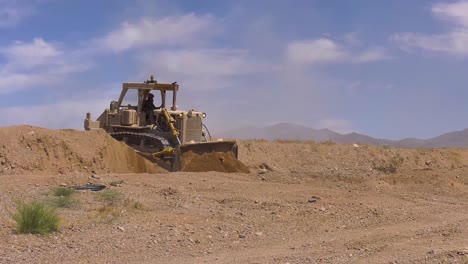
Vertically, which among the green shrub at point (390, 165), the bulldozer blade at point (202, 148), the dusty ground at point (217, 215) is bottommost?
the dusty ground at point (217, 215)

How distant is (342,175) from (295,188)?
1376 cm

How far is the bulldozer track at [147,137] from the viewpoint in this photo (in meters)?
23.8

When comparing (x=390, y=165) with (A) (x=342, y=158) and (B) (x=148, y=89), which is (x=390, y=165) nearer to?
(A) (x=342, y=158)

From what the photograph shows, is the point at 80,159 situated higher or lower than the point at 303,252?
higher

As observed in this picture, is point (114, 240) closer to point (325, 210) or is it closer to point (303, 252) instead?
point (303, 252)

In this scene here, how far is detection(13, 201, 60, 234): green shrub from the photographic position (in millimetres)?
10922

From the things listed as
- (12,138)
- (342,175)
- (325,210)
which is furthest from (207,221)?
(342,175)

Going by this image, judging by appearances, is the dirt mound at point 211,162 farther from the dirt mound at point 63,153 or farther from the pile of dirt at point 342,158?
the pile of dirt at point 342,158

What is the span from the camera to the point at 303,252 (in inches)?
398

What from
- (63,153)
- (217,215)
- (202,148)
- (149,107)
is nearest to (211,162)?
(202,148)

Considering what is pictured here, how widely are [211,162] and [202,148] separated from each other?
636mm

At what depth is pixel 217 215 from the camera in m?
13.4

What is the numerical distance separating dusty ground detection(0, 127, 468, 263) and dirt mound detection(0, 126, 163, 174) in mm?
40

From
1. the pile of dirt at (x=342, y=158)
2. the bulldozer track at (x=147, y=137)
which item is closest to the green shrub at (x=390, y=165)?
the pile of dirt at (x=342, y=158)
